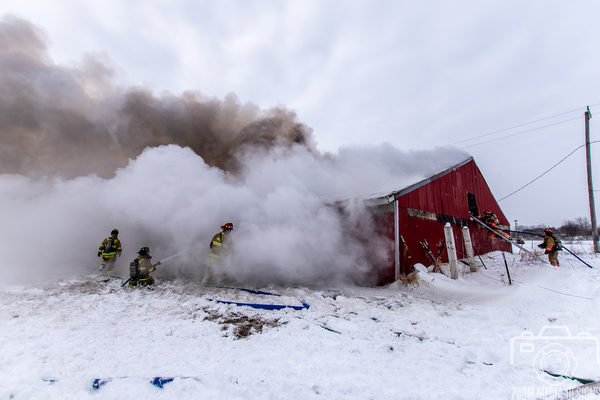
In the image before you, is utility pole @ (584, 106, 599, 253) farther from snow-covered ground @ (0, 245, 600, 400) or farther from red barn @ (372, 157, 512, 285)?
snow-covered ground @ (0, 245, 600, 400)

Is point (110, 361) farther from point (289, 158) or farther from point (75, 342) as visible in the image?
point (289, 158)

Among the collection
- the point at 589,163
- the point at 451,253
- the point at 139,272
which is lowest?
the point at 139,272

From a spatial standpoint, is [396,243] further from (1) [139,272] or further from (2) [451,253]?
(1) [139,272]

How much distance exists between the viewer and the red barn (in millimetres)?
8531

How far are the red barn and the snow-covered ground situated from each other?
1.96 metres

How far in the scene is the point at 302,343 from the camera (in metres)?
3.94

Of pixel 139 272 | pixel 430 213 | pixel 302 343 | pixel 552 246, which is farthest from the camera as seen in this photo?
pixel 430 213

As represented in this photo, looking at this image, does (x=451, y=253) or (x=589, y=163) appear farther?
(x=589, y=163)

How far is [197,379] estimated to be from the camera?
2.94m

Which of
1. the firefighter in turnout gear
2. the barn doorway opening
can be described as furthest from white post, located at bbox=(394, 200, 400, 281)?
the barn doorway opening

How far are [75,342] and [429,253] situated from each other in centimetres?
919

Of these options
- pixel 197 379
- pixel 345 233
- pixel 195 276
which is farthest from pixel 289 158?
pixel 197 379

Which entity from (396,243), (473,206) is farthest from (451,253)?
(473,206)

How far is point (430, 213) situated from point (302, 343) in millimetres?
8284
